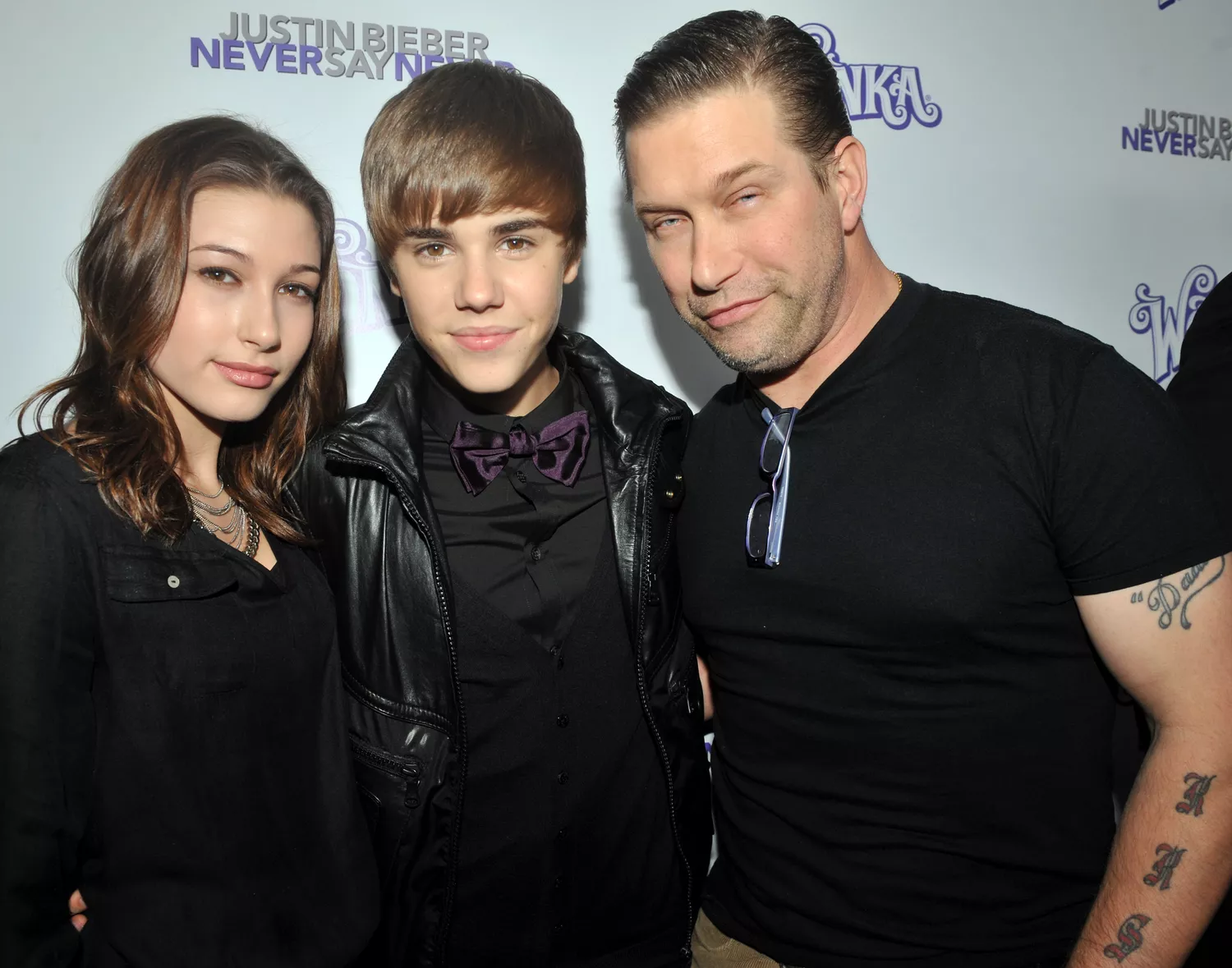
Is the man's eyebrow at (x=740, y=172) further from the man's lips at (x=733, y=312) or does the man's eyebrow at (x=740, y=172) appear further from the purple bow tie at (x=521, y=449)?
the purple bow tie at (x=521, y=449)

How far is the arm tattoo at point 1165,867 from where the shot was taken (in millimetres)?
1429

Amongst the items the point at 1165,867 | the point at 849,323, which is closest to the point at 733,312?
the point at 849,323

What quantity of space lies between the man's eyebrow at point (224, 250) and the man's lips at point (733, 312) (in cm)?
82

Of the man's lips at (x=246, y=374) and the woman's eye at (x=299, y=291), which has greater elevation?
the woman's eye at (x=299, y=291)

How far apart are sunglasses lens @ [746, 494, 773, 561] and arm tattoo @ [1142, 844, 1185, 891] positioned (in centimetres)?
77

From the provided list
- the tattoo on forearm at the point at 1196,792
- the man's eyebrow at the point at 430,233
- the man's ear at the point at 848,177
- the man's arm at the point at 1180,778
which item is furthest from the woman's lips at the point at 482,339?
the tattoo on forearm at the point at 1196,792

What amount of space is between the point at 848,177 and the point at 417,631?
3.86 ft

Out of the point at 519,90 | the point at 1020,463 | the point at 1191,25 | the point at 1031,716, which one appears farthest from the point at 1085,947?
the point at 1191,25

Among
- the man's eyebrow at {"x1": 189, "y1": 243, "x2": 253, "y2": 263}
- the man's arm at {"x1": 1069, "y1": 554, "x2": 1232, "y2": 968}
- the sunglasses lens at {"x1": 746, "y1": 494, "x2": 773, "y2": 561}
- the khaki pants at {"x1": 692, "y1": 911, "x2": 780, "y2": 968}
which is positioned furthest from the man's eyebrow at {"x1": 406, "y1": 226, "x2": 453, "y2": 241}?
the khaki pants at {"x1": 692, "y1": 911, "x2": 780, "y2": 968}

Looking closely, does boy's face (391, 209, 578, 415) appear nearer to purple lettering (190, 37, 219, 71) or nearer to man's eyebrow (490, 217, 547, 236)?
man's eyebrow (490, 217, 547, 236)

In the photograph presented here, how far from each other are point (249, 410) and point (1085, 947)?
1.63 m

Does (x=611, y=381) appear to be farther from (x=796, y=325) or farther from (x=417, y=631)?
(x=417, y=631)

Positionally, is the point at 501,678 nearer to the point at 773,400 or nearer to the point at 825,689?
the point at 825,689

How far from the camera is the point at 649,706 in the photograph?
1.78 metres
